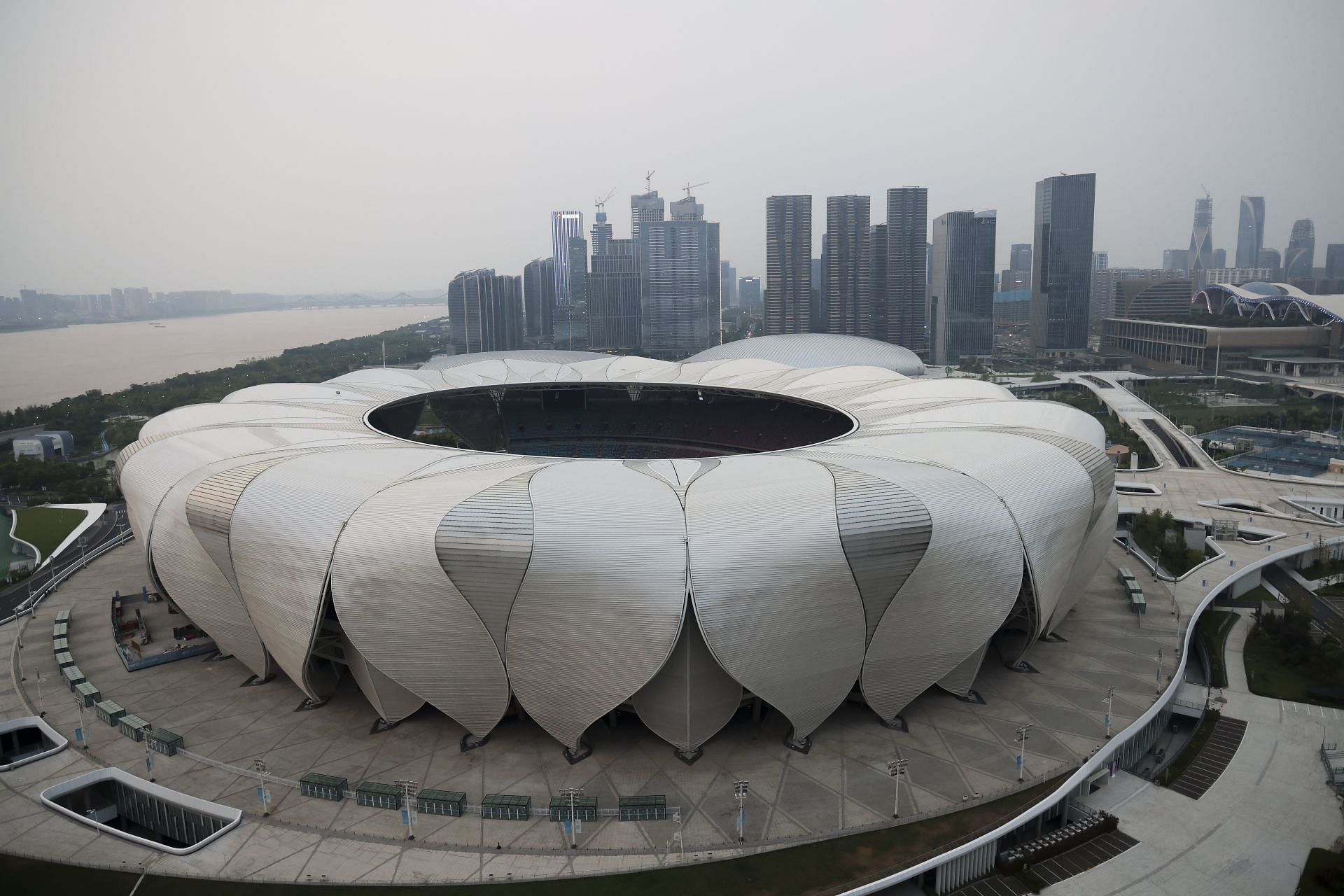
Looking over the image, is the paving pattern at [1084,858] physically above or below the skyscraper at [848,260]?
below

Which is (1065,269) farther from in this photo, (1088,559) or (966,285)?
(1088,559)

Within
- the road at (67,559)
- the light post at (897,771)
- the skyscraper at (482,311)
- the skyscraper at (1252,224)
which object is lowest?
the light post at (897,771)

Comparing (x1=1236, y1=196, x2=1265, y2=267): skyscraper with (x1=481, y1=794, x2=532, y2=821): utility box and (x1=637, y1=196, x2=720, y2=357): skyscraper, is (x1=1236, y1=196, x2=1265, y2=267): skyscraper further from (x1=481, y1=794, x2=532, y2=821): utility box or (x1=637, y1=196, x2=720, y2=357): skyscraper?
(x1=481, y1=794, x2=532, y2=821): utility box

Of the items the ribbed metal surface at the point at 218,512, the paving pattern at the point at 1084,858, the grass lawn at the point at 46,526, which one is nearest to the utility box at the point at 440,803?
the ribbed metal surface at the point at 218,512

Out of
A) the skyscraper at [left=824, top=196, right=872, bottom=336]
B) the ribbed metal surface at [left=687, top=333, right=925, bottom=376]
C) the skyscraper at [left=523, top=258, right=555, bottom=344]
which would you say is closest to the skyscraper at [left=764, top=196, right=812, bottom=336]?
the skyscraper at [left=824, top=196, right=872, bottom=336]

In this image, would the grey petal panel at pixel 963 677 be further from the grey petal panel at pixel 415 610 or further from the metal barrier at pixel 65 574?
the metal barrier at pixel 65 574

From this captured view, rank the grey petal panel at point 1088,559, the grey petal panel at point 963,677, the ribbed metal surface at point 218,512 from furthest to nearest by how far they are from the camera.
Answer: the grey petal panel at point 1088,559
the grey petal panel at point 963,677
the ribbed metal surface at point 218,512

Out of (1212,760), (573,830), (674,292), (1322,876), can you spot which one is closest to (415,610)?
(573,830)
